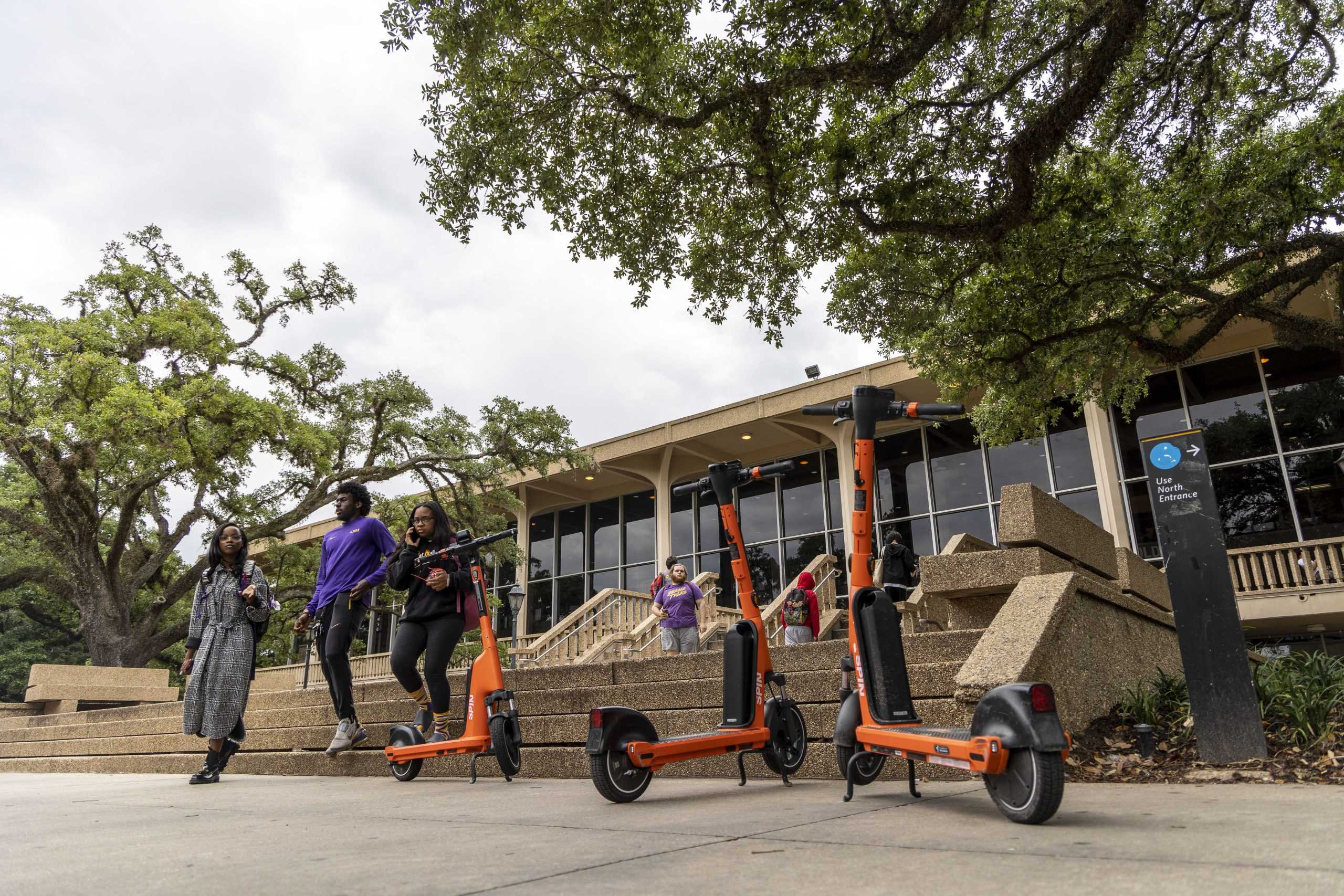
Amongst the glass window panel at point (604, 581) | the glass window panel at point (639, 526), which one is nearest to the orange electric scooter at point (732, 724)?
the glass window panel at point (639, 526)

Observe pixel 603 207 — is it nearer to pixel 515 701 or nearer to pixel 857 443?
pixel 515 701

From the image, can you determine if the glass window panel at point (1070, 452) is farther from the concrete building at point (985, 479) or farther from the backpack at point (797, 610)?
the backpack at point (797, 610)

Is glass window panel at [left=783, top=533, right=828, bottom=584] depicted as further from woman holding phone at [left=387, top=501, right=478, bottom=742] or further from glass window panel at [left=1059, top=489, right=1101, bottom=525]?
woman holding phone at [left=387, top=501, right=478, bottom=742]

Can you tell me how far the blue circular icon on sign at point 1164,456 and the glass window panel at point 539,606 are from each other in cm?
2354

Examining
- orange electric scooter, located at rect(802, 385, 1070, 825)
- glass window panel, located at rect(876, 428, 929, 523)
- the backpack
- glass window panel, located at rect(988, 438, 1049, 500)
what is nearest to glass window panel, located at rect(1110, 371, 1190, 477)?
glass window panel, located at rect(988, 438, 1049, 500)

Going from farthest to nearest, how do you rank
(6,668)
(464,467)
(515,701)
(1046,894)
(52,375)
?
(6,668) → (464,467) → (52,375) → (515,701) → (1046,894)

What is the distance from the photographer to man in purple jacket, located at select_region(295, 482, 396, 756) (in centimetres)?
574

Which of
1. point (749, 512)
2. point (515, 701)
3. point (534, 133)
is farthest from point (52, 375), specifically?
point (749, 512)

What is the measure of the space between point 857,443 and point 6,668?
41.2 meters

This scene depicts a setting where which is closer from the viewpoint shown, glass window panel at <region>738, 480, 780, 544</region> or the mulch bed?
the mulch bed

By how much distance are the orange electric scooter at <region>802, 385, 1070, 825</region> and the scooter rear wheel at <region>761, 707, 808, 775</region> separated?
0.48 meters

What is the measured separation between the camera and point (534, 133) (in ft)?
28.0

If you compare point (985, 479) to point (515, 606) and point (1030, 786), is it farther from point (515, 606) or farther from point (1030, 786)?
point (1030, 786)

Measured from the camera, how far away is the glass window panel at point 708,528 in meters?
23.8
